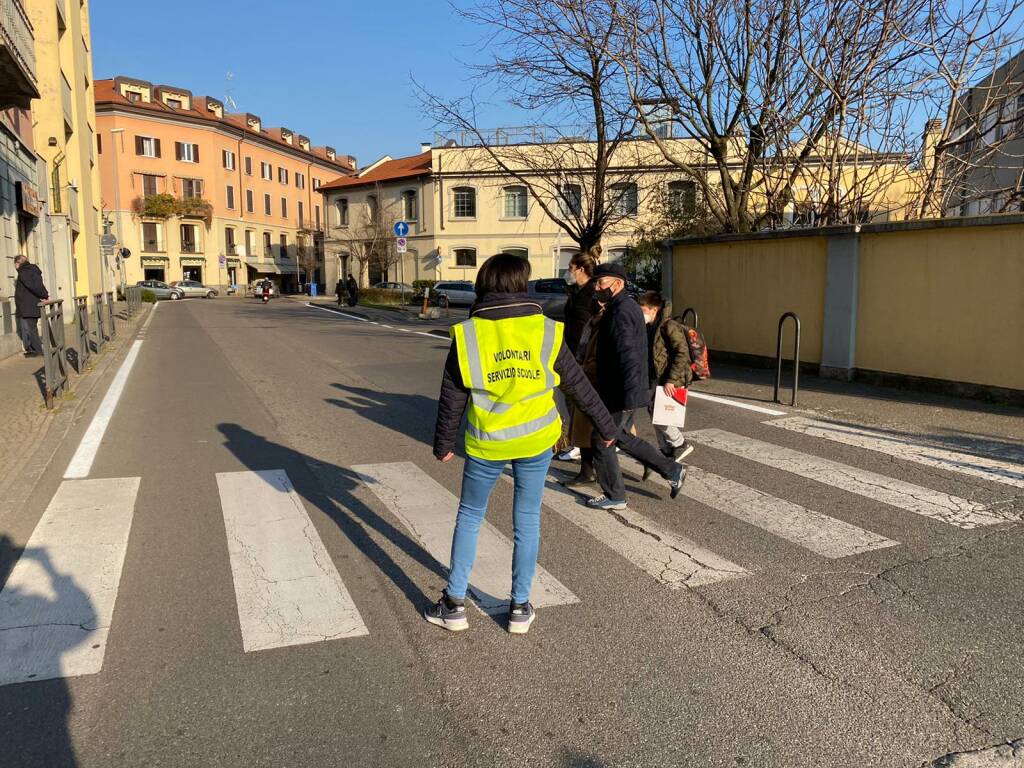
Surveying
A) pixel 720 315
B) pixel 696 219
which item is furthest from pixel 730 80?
pixel 696 219

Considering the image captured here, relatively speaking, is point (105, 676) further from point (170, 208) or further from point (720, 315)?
point (170, 208)

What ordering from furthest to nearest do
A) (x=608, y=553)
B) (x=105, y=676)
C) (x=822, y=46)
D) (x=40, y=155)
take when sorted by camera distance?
(x=40, y=155), (x=822, y=46), (x=608, y=553), (x=105, y=676)

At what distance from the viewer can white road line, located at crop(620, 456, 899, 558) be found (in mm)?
4777

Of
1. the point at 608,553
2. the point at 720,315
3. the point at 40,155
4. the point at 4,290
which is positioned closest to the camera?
the point at 608,553

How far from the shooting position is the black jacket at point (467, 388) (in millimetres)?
3414

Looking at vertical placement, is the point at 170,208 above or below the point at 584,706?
above

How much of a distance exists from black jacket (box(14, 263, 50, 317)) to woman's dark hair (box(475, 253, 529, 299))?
11.8m

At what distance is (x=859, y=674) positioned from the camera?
325 centimetres

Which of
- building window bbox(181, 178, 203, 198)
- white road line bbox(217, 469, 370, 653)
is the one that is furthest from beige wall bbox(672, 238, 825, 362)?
building window bbox(181, 178, 203, 198)

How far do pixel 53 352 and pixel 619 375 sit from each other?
772 cm

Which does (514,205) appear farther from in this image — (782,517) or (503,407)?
(503,407)

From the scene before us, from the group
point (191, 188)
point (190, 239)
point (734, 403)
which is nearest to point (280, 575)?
point (734, 403)

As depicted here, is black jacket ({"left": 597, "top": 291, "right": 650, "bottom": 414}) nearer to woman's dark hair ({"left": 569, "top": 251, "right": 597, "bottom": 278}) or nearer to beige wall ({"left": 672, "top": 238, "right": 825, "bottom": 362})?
woman's dark hair ({"left": 569, "top": 251, "right": 597, "bottom": 278})

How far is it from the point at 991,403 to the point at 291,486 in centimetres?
808
